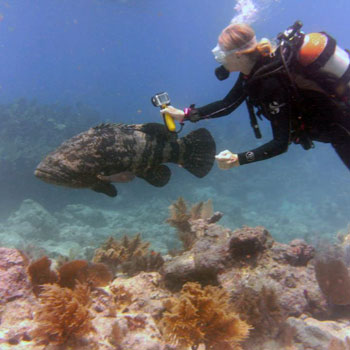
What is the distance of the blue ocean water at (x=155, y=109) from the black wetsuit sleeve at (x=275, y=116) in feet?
22.5

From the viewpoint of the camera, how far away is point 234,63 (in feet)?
9.95

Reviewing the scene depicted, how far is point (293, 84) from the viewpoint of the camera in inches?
104

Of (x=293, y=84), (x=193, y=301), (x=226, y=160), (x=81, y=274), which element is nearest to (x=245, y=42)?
(x=293, y=84)

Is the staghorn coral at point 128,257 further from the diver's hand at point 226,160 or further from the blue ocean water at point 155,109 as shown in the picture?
the blue ocean water at point 155,109

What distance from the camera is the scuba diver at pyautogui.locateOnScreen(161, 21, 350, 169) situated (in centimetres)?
264

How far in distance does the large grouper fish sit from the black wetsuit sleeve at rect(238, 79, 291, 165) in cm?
173

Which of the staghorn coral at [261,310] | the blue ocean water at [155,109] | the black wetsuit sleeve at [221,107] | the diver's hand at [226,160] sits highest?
the blue ocean water at [155,109]

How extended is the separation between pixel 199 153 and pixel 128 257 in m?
2.63

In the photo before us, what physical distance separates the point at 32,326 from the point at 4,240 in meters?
11.3

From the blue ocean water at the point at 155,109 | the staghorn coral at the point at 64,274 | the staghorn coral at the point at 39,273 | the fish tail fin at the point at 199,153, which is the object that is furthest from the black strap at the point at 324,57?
the blue ocean water at the point at 155,109

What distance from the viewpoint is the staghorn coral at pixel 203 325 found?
284 cm

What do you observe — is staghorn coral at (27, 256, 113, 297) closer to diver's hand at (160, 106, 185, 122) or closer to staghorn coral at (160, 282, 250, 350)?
staghorn coral at (160, 282, 250, 350)

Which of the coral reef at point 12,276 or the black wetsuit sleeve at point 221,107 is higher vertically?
the black wetsuit sleeve at point 221,107

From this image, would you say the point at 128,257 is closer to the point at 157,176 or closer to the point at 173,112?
the point at 157,176
